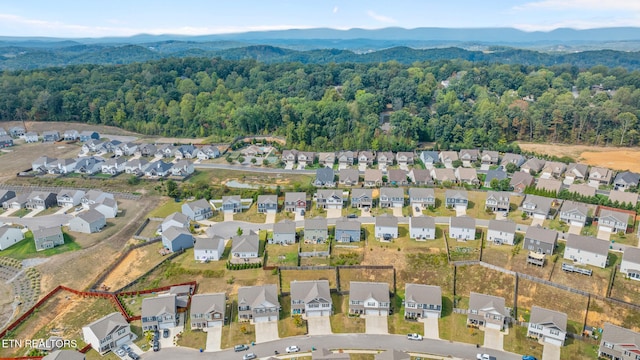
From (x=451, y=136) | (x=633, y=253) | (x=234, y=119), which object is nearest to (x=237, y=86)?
(x=234, y=119)

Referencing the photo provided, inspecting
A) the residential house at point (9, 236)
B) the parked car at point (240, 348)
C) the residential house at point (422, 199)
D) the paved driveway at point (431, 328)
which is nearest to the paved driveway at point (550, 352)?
the paved driveway at point (431, 328)

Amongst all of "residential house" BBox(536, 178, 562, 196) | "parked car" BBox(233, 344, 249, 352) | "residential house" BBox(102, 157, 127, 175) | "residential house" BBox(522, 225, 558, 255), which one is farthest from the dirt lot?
"residential house" BBox(102, 157, 127, 175)

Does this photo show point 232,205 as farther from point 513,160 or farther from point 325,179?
point 513,160

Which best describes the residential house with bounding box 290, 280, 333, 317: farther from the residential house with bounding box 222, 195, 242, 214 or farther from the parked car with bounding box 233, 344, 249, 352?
the residential house with bounding box 222, 195, 242, 214

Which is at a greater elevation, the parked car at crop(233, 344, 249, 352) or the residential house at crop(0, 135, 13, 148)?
the residential house at crop(0, 135, 13, 148)

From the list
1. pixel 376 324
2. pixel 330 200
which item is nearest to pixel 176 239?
pixel 330 200

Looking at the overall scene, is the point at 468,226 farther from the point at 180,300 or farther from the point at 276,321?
the point at 180,300
